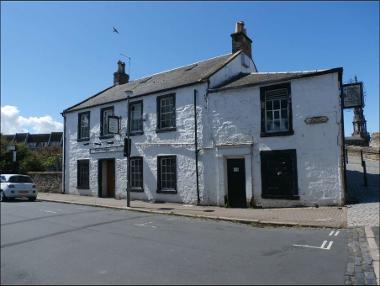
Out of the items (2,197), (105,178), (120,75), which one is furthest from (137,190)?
(120,75)

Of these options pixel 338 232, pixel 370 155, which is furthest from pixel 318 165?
pixel 370 155

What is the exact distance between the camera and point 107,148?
22.3 meters

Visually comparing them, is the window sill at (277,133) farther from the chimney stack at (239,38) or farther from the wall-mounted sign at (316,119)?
the chimney stack at (239,38)

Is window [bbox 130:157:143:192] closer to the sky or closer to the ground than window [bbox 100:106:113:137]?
closer to the ground

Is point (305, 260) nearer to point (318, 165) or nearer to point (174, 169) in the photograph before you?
point (318, 165)

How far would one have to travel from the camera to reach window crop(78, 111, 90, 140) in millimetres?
24203

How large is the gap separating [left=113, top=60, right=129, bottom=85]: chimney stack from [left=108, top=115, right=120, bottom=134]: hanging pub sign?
7.66 meters

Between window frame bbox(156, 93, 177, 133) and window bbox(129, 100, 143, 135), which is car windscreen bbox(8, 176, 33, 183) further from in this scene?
window frame bbox(156, 93, 177, 133)

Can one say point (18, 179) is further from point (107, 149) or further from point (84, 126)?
point (84, 126)

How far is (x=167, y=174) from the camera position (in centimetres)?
1927

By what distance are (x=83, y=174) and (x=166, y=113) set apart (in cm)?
792

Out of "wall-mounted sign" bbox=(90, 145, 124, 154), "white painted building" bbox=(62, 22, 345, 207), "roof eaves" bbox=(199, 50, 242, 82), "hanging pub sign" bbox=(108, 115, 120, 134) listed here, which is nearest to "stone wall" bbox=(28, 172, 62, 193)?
"white painted building" bbox=(62, 22, 345, 207)

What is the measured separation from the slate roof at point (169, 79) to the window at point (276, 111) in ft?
10.3

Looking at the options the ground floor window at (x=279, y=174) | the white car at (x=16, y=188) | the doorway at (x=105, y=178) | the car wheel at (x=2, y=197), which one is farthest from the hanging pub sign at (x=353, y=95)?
the car wheel at (x=2, y=197)
